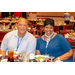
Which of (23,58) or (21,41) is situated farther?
(21,41)

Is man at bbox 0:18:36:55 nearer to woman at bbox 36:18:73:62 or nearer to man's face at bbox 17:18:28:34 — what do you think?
man's face at bbox 17:18:28:34

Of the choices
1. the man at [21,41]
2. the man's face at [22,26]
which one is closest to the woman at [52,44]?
the man at [21,41]

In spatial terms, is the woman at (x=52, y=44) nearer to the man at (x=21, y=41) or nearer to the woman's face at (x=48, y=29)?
the woman's face at (x=48, y=29)

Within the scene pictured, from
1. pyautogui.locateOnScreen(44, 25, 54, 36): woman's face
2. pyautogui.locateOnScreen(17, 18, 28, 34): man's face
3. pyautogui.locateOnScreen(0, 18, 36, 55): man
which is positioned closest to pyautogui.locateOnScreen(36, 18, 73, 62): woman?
pyautogui.locateOnScreen(44, 25, 54, 36): woman's face

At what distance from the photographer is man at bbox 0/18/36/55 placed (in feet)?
8.02

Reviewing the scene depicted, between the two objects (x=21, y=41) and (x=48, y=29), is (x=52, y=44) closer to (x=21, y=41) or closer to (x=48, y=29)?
(x=48, y=29)

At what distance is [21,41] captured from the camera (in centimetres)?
247

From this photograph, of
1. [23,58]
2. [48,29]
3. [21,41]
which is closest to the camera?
[23,58]

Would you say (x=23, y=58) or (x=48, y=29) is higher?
(x=48, y=29)

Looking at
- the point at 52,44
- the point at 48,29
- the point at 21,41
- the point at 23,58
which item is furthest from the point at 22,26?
the point at 23,58
